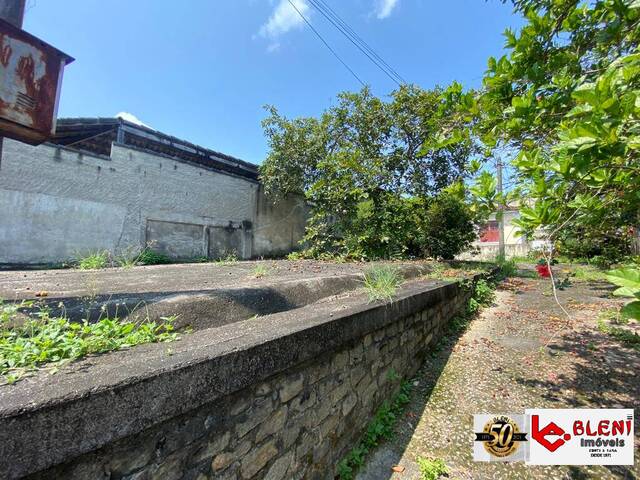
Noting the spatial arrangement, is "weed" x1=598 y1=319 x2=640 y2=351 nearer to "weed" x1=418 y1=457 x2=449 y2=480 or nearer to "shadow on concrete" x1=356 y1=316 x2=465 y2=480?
"shadow on concrete" x1=356 y1=316 x2=465 y2=480

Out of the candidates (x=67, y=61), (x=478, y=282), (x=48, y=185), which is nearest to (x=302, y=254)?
(x=478, y=282)

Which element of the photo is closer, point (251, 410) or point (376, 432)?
point (251, 410)

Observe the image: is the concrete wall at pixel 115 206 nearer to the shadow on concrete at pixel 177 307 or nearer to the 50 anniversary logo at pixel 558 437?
the shadow on concrete at pixel 177 307

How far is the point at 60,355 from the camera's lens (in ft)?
4.05

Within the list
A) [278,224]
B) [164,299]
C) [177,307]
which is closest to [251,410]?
[177,307]

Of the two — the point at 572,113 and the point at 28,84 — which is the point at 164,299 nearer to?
the point at 28,84

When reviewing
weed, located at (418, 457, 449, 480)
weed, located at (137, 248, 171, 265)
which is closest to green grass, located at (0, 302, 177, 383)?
weed, located at (418, 457, 449, 480)

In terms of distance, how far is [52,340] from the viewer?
131cm

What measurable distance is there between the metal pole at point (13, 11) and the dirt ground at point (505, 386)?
12.1 ft

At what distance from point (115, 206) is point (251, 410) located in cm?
957

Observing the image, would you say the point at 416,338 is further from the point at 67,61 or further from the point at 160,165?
the point at 160,165

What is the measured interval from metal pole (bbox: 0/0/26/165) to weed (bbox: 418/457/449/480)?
3508 mm

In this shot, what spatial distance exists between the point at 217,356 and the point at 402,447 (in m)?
2.12

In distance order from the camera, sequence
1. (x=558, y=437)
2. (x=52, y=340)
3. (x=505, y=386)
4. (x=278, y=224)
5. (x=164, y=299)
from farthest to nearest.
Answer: (x=278, y=224) < (x=505, y=386) < (x=558, y=437) < (x=164, y=299) < (x=52, y=340)
